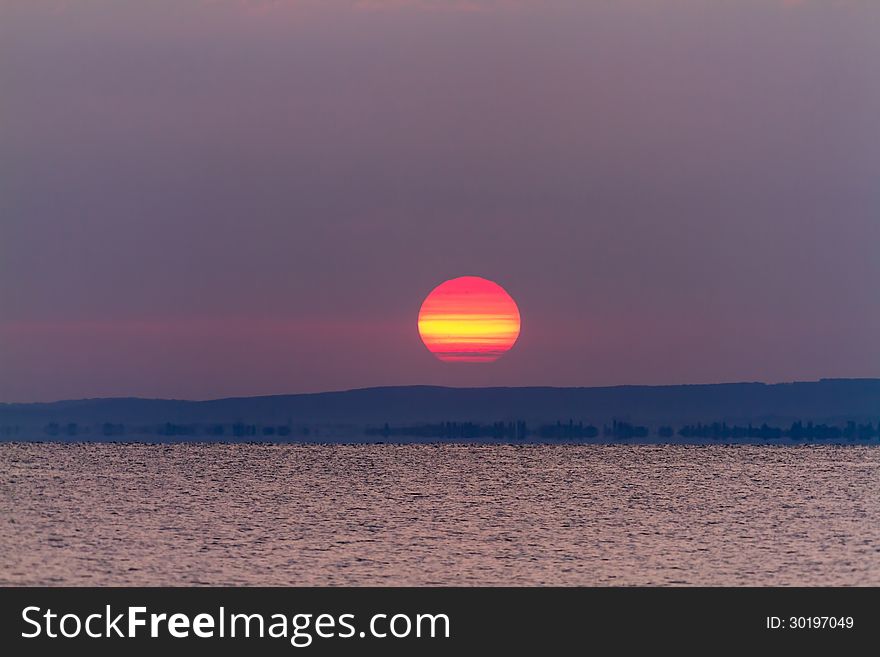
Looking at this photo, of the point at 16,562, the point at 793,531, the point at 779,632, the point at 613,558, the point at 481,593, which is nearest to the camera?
the point at 779,632

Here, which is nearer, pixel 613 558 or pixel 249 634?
pixel 249 634

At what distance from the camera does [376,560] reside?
231 ft

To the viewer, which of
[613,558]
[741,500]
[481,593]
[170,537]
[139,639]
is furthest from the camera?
[741,500]

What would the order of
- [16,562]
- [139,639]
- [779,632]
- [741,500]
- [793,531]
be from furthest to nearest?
[741,500], [793,531], [16,562], [779,632], [139,639]

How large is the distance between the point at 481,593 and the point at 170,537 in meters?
39.6

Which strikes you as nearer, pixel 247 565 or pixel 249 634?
pixel 249 634

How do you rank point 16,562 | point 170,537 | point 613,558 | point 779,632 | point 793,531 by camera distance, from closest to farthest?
point 779,632 < point 16,562 < point 613,558 < point 170,537 < point 793,531

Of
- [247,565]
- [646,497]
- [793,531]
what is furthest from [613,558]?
[646,497]

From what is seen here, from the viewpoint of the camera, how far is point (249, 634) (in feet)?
128

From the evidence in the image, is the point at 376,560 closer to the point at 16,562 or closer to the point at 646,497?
the point at 16,562

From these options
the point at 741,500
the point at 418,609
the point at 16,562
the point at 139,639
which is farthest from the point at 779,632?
the point at 741,500

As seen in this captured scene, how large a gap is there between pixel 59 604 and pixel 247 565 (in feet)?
86.9

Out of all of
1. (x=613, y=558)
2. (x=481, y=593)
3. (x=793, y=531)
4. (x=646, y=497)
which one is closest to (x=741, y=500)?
(x=646, y=497)

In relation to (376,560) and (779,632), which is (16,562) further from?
(779,632)
